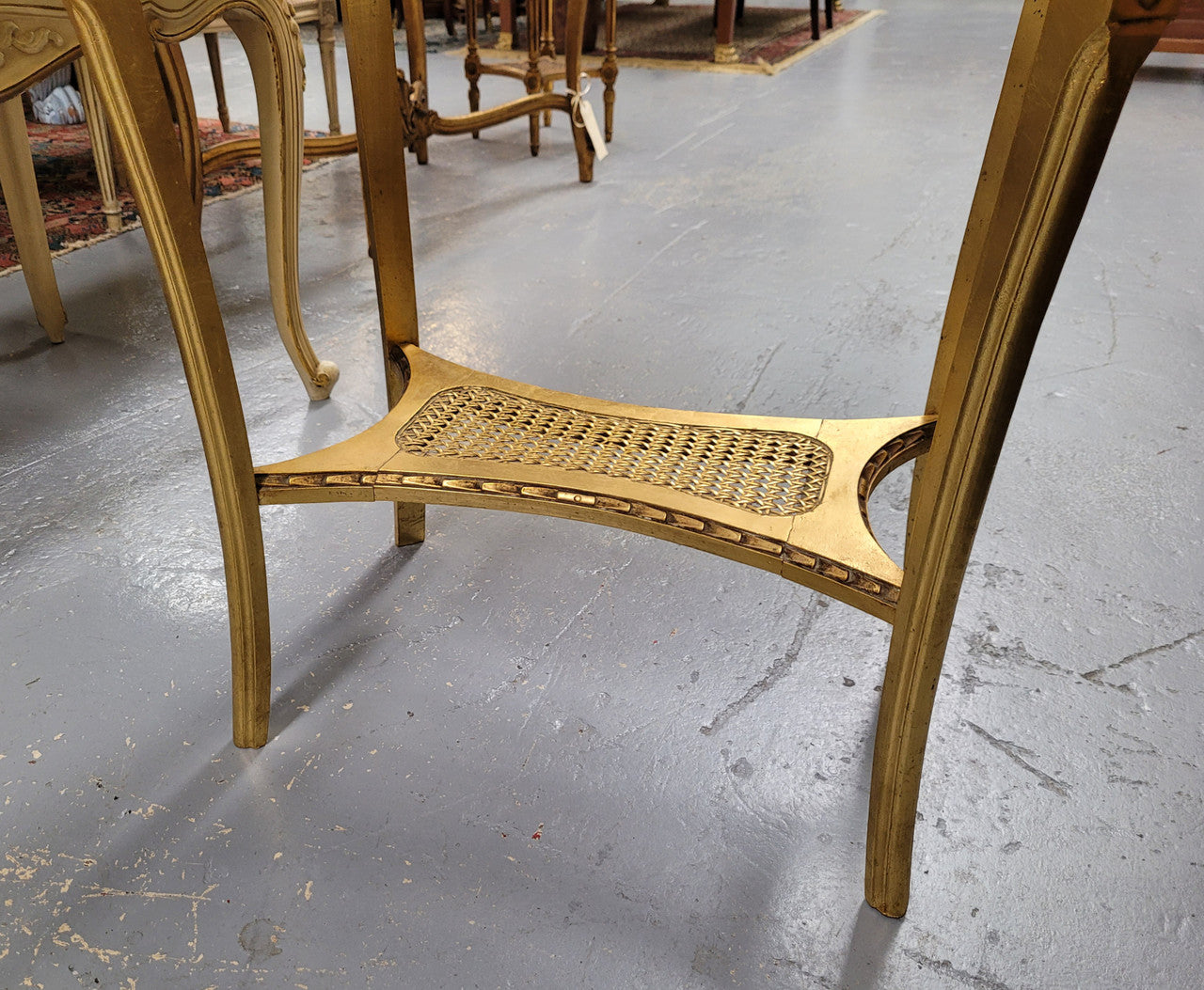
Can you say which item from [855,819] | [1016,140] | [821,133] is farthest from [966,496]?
[821,133]

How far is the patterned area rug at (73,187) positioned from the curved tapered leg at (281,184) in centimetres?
105

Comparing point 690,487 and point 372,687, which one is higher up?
point 690,487

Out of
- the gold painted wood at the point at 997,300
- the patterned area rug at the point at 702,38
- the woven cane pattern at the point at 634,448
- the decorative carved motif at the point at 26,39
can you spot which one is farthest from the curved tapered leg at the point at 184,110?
the patterned area rug at the point at 702,38

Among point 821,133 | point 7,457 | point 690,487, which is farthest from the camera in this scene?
point 821,133

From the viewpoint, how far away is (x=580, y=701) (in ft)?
3.69

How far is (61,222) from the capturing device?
2.61m

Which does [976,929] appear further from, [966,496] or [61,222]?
[61,222]

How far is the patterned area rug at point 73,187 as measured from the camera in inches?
98.9

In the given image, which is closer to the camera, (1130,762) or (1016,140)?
(1016,140)

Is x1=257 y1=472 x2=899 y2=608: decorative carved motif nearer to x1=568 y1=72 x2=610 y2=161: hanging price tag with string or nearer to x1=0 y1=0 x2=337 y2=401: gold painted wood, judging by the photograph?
x1=0 y1=0 x2=337 y2=401: gold painted wood

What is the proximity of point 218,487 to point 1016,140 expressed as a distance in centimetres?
78

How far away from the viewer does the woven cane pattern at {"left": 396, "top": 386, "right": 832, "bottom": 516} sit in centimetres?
96

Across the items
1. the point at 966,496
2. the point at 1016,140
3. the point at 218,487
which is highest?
the point at 1016,140

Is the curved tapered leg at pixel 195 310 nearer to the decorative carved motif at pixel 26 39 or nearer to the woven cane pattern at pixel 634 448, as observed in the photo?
the woven cane pattern at pixel 634 448
